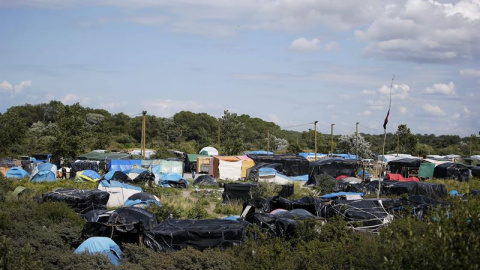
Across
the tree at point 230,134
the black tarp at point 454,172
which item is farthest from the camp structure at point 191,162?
the black tarp at point 454,172

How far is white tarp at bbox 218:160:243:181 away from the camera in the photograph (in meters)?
50.2

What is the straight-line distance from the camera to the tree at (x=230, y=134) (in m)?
73.1

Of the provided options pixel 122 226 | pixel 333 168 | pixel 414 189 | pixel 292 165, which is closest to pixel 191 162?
pixel 292 165

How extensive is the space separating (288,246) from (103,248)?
5.81 m

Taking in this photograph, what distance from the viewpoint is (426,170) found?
5125 centimetres

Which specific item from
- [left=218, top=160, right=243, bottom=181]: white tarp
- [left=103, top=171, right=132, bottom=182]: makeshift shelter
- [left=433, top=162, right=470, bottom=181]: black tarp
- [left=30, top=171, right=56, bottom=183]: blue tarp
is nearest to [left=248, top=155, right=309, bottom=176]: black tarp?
[left=218, top=160, right=243, bottom=181]: white tarp

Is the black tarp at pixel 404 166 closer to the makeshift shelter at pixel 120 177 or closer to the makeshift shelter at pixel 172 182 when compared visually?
the makeshift shelter at pixel 172 182

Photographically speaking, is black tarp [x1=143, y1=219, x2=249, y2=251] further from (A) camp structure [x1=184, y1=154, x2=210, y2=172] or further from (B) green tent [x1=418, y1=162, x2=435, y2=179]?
(A) camp structure [x1=184, y1=154, x2=210, y2=172]

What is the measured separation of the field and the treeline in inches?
1237

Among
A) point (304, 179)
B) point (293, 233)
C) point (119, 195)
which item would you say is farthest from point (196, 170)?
point (293, 233)

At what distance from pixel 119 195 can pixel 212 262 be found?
17440 millimetres

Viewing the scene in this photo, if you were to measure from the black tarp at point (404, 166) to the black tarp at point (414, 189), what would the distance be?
1970 centimetres

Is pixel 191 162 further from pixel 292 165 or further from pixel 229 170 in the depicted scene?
pixel 292 165

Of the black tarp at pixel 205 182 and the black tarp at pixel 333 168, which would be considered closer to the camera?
the black tarp at pixel 205 182
